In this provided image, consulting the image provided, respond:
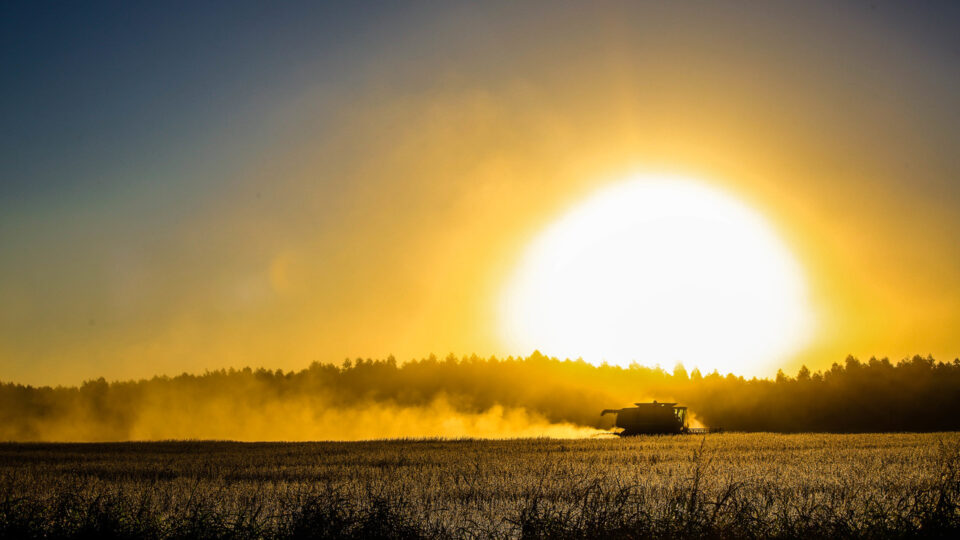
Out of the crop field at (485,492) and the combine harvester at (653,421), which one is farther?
the combine harvester at (653,421)

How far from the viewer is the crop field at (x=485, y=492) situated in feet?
31.9

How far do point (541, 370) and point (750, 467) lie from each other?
110m

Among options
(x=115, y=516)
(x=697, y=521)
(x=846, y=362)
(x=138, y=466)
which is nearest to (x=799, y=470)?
(x=697, y=521)

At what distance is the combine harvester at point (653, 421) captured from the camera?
54.6 m

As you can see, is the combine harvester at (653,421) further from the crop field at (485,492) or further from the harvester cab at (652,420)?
the crop field at (485,492)

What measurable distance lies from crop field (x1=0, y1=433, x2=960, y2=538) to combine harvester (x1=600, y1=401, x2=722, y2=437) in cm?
1422

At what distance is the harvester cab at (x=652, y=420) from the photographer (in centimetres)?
5459

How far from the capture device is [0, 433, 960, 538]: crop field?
9.73m

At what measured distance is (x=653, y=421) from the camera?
5500cm

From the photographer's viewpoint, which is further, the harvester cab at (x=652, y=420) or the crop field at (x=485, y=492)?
the harvester cab at (x=652, y=420)

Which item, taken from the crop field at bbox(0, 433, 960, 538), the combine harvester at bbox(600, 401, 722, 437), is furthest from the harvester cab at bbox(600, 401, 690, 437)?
the crop field at bbox(0, 433, 960, 538)

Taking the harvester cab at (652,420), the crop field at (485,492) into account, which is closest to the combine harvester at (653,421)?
the harvester cab at (652,420)

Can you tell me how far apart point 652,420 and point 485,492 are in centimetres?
4050

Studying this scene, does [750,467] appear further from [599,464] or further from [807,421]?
[807,421]
